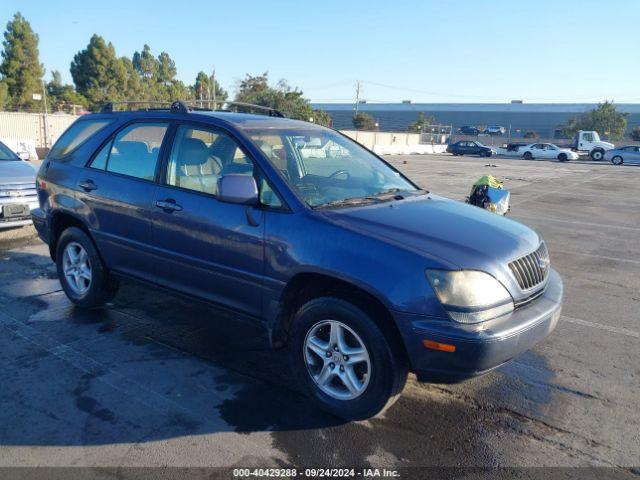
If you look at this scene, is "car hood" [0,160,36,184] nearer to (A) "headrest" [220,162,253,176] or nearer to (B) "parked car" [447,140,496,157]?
(A) "headrest" [220,162,253,176]

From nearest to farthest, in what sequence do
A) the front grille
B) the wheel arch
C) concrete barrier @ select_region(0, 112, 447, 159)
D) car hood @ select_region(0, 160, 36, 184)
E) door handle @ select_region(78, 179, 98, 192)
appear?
the front grille → door handle @ select_region(78, 179, 98, 192) → the wheel arch → car hood @ select_region(0, 160, 36, 184) → concrete barrier @ select_region(0, 112, 447, 159)

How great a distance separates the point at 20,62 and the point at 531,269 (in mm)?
49951

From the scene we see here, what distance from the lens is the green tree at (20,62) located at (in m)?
43.0

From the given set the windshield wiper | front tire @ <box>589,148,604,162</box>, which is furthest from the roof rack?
front tire @ <box>589,148,604,162</box>

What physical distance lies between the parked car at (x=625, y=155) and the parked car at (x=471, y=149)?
958 centimetres

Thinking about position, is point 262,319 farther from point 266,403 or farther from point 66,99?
point 66,99

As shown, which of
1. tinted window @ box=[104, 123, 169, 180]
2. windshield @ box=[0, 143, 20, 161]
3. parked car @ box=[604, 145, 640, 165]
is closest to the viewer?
tinted window @ box=[104, 123, 169, 180]

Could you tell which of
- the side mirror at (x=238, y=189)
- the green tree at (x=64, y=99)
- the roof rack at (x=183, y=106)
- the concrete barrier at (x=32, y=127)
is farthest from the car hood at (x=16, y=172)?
the green tree at (x=64, y=99)

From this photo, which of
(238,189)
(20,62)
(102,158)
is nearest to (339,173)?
(238,189)

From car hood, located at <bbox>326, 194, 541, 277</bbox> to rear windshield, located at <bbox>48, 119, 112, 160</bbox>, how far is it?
288cm

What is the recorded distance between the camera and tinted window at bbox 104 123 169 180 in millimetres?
4309

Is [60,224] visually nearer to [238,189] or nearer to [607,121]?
[238,189]

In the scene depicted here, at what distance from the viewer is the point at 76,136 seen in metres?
5.19

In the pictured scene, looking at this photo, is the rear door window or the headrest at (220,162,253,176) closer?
the headrest at (220,162,253,176)
